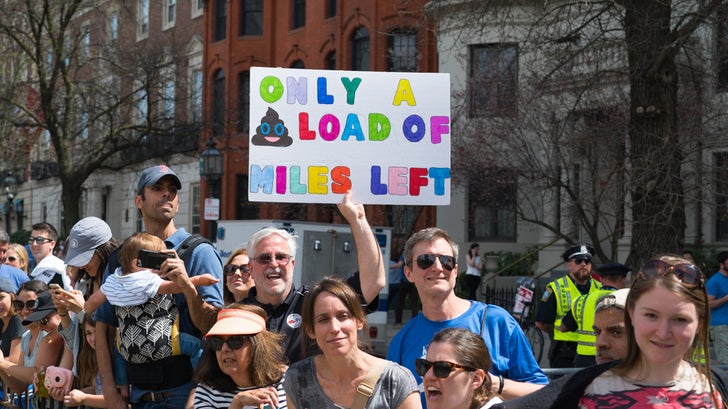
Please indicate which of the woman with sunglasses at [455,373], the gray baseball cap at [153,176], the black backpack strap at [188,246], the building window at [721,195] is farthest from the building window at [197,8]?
the woman with sunglasses at [455,373]

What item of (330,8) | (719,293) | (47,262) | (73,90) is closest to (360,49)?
(330,8)

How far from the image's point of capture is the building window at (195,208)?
40.2 m

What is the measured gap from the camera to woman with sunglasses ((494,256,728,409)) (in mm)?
3264

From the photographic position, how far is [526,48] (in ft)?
46.2

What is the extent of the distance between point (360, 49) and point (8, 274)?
2404 centimetres

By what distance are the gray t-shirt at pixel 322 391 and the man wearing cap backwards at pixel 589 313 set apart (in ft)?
14.8

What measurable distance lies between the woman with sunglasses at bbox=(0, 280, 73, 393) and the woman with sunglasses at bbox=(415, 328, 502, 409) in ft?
11.6

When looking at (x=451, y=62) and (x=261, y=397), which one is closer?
(x=261, y=397)

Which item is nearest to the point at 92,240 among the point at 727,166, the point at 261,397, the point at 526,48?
the point at 261,397

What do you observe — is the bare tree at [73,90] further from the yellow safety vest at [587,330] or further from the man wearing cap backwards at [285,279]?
the man wearing cap backwards at [285,279]

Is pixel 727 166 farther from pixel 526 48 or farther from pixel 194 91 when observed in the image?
pixel 194 91

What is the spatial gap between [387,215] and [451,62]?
477 cm

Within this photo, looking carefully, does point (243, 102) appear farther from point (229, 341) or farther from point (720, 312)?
point (229, 341)

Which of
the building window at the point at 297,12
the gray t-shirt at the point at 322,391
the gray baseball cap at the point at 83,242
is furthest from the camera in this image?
the building window at the point at 297,12
